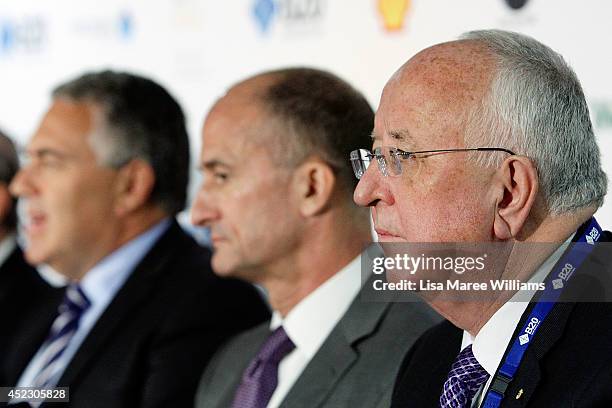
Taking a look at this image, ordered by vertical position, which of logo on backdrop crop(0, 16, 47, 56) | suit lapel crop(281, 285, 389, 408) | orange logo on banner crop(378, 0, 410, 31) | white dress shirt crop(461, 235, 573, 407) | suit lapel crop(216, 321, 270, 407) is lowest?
suit lapel crop(216, 321, 270, 407)

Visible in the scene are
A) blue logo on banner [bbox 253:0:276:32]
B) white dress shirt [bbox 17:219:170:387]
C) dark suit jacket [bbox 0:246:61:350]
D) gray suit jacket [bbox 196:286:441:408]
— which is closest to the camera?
gray suit jacket [bbox 196:286:441:408]

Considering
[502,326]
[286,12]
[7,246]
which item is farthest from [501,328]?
[7,246]

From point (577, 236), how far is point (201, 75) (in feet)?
6.59

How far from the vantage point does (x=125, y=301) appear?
2.64 meters

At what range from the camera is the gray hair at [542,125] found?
1531 mm

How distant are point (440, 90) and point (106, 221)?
4.99 feet

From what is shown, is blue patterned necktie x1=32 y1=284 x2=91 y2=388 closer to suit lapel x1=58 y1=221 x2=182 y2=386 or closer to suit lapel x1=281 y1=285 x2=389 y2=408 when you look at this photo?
suit lapel x1=58 y1=221 x2=182 y2=386

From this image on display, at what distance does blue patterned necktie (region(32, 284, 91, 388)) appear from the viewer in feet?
8.89

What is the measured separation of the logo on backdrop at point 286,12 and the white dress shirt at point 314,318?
98 centimetres

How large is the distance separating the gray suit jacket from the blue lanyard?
19.0 inches

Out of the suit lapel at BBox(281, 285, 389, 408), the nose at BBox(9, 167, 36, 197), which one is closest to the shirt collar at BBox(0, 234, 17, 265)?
the nose at BBox(9, 167, 36, 197)

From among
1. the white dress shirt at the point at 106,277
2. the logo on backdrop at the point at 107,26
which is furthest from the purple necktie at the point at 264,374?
the logo on backdrop at the point at 107,26

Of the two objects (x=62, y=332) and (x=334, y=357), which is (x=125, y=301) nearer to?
(x=62, y=332)

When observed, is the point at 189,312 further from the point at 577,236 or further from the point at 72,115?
the point at 577,236
